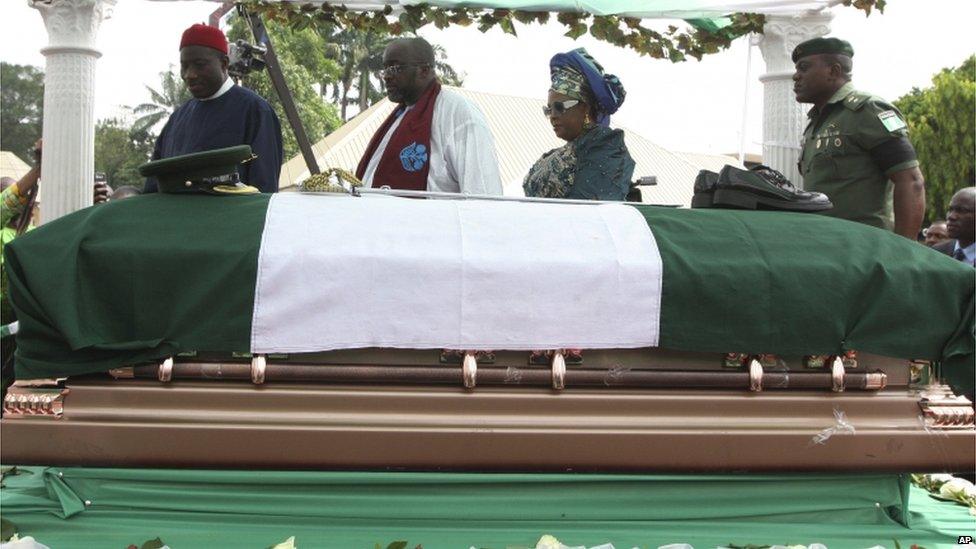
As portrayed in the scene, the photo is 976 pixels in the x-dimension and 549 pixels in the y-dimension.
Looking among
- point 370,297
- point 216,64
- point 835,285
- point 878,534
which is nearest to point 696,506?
point 878,534

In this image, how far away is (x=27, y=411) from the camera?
265cm

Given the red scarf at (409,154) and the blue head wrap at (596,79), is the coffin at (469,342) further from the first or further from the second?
the red scarf at (409,154)

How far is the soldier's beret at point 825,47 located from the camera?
4246 mm

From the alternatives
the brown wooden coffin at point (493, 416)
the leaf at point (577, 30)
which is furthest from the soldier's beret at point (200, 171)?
the leaf at point (577, 30)

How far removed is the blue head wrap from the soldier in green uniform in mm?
860

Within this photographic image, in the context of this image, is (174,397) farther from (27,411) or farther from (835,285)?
(835,285)

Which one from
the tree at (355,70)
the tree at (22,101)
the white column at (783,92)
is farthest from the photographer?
the tree at (22,101)

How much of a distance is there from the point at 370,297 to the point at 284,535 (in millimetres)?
681

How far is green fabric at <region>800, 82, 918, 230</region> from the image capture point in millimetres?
4000

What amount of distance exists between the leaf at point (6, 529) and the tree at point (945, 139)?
29.5 m

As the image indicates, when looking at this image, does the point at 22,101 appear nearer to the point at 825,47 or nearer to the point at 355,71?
the point at 355,71

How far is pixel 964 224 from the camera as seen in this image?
20.1ft

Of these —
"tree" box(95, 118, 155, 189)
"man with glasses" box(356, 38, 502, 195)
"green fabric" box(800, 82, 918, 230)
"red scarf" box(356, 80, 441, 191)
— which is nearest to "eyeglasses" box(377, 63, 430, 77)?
"man with glasses" box(356, 38, 502, 195)

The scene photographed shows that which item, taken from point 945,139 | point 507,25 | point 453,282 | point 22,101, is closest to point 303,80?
point 945,139
